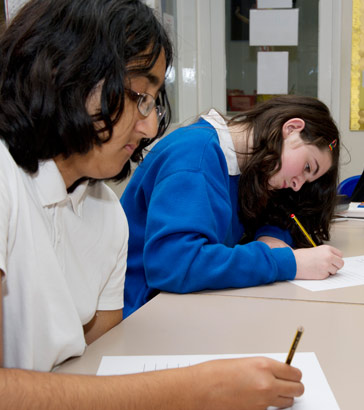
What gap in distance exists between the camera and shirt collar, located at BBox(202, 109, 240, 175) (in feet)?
5.04

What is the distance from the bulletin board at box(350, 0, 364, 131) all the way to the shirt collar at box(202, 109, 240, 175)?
2341mm

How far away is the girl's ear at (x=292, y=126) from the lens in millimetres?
1553

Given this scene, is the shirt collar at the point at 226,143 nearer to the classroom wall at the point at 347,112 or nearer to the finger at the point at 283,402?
the finger at the point at 283,402

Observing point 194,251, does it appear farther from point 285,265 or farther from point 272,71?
point 272,71

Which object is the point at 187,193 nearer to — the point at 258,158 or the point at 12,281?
the point at 258,158

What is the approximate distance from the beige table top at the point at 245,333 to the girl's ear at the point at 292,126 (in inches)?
22.8

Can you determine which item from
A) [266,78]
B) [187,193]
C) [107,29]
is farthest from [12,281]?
[266,78]

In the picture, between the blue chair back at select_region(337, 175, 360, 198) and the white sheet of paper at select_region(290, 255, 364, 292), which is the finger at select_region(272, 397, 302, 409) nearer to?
the white sheet of paper at select_region(290, 255, 364, 292)

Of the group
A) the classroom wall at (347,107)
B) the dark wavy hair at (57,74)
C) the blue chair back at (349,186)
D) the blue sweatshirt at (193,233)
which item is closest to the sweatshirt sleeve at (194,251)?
the blue sweatshirt at (193,233)

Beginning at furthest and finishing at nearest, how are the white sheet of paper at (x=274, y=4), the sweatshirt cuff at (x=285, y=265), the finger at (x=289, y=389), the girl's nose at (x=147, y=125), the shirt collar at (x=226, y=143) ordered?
the white sheet of paper at (x=274, y=4) → the shirt collar at (x=226, y=143) → the sweatshirt cuff at (x=285, y=265) → the girl's nose at (x=147, y=125) → the finger at (x=289, y=389)

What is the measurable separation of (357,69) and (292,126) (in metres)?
2.34

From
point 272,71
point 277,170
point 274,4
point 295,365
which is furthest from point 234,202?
point 274,4

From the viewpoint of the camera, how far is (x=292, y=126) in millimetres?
1562

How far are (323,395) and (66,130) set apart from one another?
57cm
